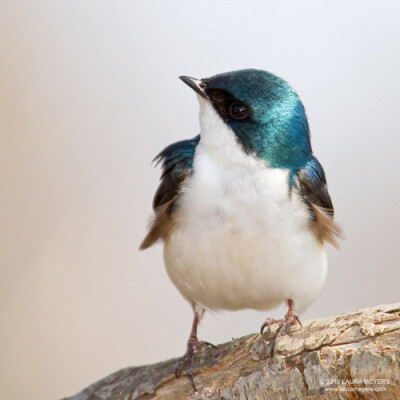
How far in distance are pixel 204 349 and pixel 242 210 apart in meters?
0.65

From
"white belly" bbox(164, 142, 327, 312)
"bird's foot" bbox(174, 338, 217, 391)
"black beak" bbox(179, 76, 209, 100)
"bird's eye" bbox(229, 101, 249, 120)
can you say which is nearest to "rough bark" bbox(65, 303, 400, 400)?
"bird's foot" bbox(174, 338, 217, 391)

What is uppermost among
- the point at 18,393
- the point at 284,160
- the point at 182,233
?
the point at 284,160

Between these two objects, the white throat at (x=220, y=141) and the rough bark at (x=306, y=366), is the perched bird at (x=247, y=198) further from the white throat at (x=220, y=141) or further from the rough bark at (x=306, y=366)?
the rough bark at (x=306, y=366)

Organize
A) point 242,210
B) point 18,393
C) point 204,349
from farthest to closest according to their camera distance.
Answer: point 18,393 → point 204,349 → point 242,210

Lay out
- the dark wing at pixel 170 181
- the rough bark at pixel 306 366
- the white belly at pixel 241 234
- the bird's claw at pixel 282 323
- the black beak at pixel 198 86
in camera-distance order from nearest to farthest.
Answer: the rough bark at pixel 306 366, the bird's claw at pixel 282 323, the white belly at pixel 241 234, the black beak at pixel 198 86, the dark wing at pixel 170 181

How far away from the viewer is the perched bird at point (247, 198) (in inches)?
127

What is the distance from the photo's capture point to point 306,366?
9.30 ft

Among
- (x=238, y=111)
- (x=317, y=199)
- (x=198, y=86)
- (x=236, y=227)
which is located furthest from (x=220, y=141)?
(x=317, y=199)

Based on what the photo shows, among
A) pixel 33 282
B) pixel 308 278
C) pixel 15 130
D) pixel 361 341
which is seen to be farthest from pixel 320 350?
pixel 15 130

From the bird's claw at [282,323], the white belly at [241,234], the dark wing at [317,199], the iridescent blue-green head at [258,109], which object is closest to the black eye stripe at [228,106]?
the iridescent blue-green head at [258,109]

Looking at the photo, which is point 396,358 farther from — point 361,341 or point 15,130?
point 15,130

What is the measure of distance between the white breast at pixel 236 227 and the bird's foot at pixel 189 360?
9.5 inches

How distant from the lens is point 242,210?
126 inches

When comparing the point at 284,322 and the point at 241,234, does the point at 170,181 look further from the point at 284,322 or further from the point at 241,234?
the point at 284,322
